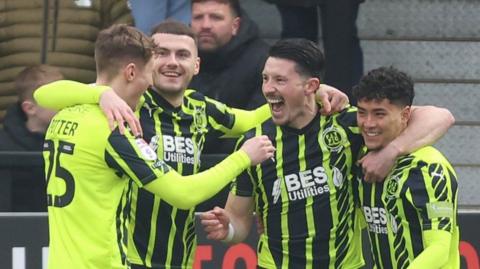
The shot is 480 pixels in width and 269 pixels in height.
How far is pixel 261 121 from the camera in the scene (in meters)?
7.17

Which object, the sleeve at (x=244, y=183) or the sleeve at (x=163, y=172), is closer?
the sleeve at (x=163, y=172)

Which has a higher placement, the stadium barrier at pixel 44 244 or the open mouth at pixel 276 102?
the open mouth at pixel 276 102

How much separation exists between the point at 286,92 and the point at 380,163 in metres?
0.59

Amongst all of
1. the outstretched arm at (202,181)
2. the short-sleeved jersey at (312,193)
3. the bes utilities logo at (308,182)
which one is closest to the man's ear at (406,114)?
the short-sleeved jersey at (312,193)

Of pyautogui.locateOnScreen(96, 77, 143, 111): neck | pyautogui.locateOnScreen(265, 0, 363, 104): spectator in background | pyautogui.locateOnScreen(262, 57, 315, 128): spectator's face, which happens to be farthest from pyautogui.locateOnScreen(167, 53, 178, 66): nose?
pyautogui.locateOnScreen(265, 0, 363, 104): spectator in background

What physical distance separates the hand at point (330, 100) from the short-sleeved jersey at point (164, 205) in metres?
0.65

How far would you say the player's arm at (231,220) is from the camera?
6941 mm

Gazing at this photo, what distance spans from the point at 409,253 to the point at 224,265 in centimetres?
196

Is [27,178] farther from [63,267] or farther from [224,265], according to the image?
[63,267]

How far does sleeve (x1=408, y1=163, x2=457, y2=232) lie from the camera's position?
651 centimetres

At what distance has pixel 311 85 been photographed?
6961 mm

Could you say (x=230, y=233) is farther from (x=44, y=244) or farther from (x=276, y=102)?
(x=44, y=244)

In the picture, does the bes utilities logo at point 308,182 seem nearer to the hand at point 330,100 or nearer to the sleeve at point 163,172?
the hand at point 330,100

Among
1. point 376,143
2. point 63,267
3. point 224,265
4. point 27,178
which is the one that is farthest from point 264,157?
point 27,178
